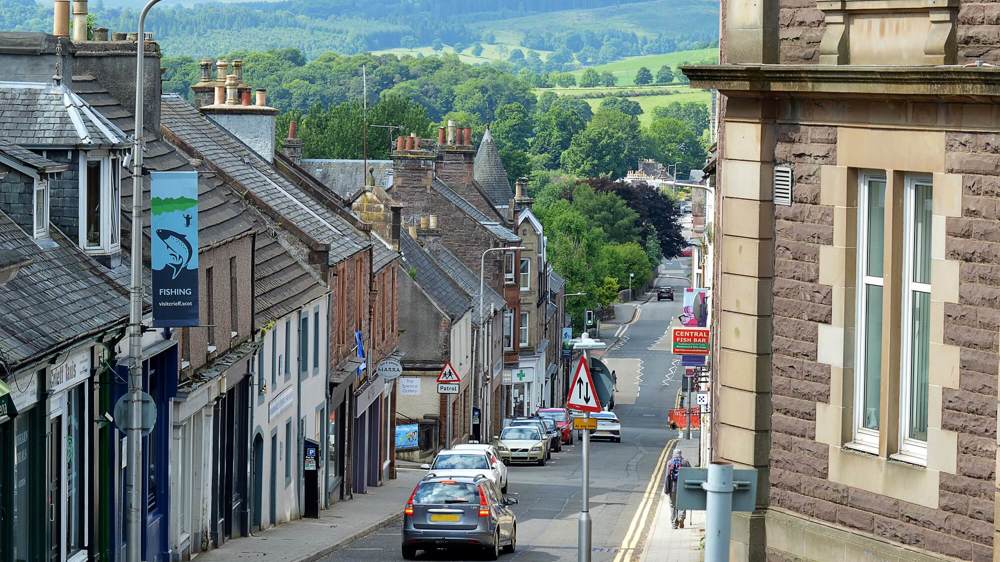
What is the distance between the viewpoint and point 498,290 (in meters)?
78.8

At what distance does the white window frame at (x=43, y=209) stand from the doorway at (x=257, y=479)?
10585mm

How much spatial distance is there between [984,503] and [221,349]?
1790 cm

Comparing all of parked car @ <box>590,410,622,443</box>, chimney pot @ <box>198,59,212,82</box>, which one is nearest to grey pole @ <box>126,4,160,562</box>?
chimney pot @ <box>198,59,212,82</box>

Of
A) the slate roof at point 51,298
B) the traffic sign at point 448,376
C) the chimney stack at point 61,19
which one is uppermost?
the chimney stack at point 61,19

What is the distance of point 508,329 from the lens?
82.4 m

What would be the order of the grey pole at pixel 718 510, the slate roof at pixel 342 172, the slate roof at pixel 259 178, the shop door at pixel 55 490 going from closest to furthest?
the grey pole at pixel 718 510
the shop door at pixel 55 490
the slate roof at pixel 259 178
the slate roof at pixel 342 172

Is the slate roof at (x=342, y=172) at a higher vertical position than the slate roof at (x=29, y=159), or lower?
higher

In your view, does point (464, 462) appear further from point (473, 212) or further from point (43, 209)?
point (473, 212)

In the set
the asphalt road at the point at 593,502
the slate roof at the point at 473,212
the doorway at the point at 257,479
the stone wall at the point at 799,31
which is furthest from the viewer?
the slate roof at the point at 473,212

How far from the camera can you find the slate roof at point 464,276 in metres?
66.6

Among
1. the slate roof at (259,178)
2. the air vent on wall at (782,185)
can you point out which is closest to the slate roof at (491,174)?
the slate roof at (259,178)

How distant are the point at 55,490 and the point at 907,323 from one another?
434 inches

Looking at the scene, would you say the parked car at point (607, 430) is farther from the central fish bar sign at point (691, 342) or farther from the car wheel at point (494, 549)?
the car wheel at point (494, 549)

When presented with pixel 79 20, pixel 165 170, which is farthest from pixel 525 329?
pixel 79 20
